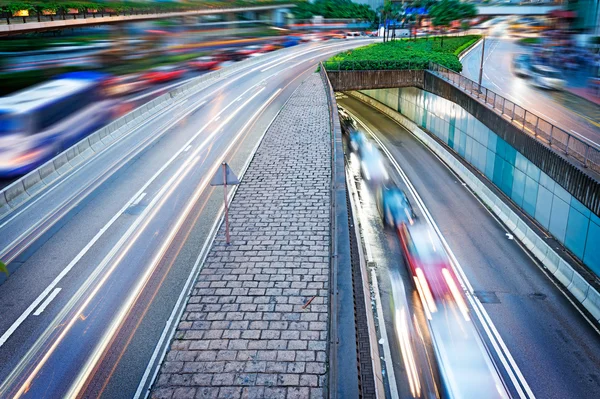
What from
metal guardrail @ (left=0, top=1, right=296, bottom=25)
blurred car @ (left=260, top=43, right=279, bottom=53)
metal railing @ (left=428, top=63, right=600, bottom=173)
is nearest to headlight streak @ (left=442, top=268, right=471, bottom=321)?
metal railing @ (left=428, top=63, right=600, bottom=173)

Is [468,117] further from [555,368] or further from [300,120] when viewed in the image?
[555,368]

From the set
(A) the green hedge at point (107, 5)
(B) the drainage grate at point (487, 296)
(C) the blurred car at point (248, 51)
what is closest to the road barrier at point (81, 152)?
(A) the green hedge at point (107, 5)

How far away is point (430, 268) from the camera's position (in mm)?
21312

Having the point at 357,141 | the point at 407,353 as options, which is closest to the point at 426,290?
the point at 407,353

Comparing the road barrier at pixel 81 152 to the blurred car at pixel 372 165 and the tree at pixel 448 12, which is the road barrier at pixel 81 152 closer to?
the blurred car at pixel 372 165

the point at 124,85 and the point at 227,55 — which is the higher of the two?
the point at 227,55

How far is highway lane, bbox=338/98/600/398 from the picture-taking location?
48.6ft

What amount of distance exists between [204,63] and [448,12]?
211ft

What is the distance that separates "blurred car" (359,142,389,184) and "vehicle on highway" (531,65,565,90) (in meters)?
17.2

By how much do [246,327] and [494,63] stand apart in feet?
195

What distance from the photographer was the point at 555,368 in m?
15.0

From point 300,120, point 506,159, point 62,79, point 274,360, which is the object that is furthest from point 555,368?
point 62,79

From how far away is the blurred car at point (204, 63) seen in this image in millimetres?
56188

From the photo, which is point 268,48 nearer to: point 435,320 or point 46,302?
point 435,320
